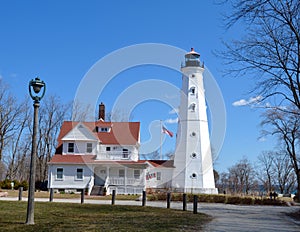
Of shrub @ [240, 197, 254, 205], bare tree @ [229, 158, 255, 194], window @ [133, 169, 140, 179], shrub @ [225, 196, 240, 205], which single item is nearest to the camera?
shrub @ [240, 197, 254, 205]

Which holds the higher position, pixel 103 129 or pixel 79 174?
pixel 103 129

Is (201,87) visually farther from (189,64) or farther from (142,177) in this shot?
(142,177)

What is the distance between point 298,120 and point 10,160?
37871mm

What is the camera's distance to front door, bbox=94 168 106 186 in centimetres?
3844

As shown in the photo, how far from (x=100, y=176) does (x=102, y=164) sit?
1860 millimetres

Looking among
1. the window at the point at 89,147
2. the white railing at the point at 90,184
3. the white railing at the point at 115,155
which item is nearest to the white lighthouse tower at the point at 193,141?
the white railing at the point at 115,155

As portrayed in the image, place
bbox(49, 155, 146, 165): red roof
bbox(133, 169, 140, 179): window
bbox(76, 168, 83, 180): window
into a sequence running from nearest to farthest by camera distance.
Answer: bbox(49, 155, 146, 165): red roof < bbox(76, 168, 83, 180): window < bbox(133, 169, 140, 179): window

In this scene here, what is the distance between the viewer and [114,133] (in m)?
41.2

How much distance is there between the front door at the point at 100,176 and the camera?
38444 millimetres

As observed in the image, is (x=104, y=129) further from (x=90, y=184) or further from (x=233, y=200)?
(x=233, y=200)

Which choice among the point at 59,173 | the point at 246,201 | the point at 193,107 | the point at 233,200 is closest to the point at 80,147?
the point at 59,173

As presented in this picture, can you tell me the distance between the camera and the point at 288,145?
34.5 meters

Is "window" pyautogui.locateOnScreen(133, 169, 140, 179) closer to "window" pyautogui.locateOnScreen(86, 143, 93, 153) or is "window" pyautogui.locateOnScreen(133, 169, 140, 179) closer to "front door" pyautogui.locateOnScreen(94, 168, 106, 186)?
"front door" pyautogui.locateOnScreen(94, 168, 106, 186)

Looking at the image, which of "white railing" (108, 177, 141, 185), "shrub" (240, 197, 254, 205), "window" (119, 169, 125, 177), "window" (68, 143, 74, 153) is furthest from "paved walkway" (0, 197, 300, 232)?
"window" (68, 143, 74, 153)
